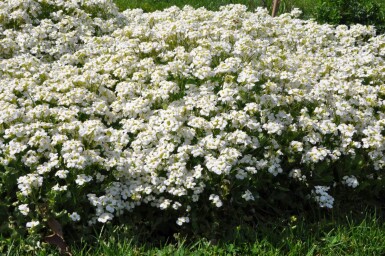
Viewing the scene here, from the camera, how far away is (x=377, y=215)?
4.47 m

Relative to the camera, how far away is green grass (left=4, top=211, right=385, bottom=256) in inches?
149

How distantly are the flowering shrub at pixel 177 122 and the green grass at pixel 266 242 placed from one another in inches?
6.5

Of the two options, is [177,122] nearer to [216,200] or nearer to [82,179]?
[216,200]

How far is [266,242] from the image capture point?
3.92 meters

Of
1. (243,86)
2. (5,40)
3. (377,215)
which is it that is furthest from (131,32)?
(377,215)

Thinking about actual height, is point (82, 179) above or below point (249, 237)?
above

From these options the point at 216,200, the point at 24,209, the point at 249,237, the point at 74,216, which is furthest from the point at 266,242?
the point at 24,209

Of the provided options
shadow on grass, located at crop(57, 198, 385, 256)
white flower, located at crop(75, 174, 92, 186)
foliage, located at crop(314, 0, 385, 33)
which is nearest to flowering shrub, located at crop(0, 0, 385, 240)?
white flower, located at crop(75, 174, 92, 186)

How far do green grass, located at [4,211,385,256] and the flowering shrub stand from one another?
17 centimetres

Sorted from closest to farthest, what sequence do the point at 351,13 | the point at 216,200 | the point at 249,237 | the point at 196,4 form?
the point at 216,200 < the point at 249,237 < the point at 351,13 < the point at 196,4

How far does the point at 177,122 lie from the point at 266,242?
1.06 meters

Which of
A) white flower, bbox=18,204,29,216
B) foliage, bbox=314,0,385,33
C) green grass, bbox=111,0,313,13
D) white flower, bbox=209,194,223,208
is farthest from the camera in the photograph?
green grass, bbox=111,0,313,13

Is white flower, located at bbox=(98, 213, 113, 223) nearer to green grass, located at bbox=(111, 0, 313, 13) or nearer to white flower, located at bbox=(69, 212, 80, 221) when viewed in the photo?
white flower, located at bbox=(69, 212, 80, 221)

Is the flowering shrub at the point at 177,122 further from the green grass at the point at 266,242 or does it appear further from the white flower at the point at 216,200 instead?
the green grass at the point at 266,242
